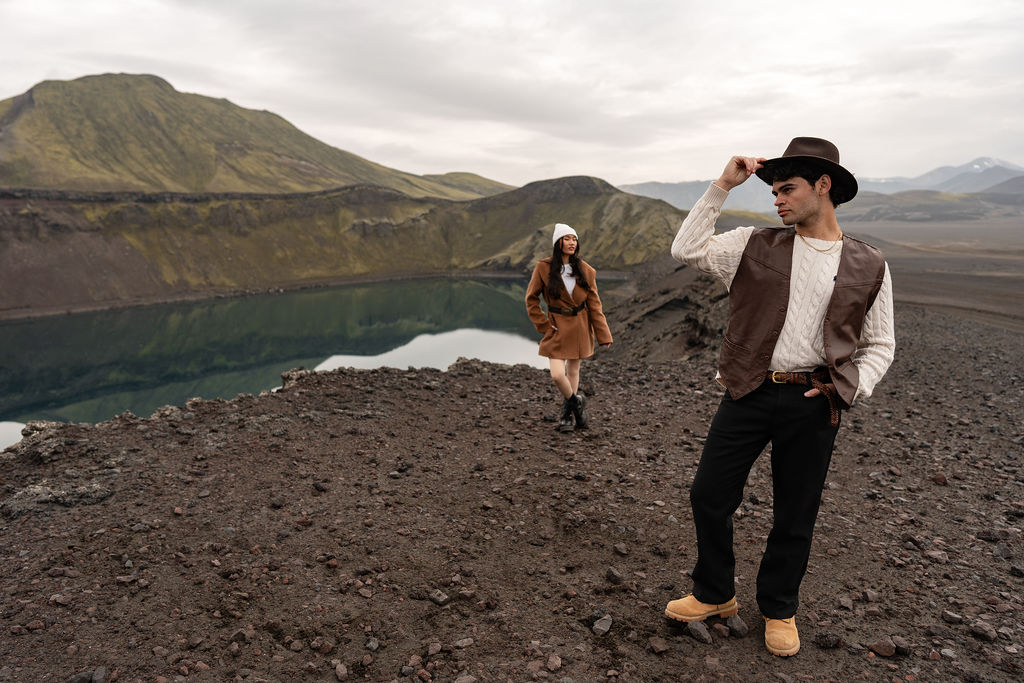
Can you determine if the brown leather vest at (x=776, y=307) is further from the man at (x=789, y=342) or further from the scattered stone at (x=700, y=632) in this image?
the scattered stone at (x=700, y=632)

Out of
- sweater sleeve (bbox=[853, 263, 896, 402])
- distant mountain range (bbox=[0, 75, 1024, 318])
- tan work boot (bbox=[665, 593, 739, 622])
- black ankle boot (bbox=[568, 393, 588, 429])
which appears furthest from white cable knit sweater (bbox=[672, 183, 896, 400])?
distant mountain range (bbox=[0, 75, 1024, 318])

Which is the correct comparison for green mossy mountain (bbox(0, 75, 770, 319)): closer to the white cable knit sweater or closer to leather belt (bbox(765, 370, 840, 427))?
the white cable knit sweater

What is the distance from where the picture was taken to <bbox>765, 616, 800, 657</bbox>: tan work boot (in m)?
3.29

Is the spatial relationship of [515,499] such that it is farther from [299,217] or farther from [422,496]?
[299,217]

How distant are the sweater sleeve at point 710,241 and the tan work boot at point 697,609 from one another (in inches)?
84.4

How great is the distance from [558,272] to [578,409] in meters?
1.99

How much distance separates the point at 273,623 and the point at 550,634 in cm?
189

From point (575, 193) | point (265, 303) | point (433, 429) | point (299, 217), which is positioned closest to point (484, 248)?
point (575, 193)

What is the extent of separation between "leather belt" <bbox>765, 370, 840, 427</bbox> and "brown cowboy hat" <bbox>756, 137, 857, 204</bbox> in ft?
3.28

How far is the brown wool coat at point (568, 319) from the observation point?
729 centimetres

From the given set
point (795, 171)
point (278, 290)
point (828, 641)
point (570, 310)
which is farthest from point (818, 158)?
point (278, 290)

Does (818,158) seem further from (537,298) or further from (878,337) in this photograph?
(537,298)

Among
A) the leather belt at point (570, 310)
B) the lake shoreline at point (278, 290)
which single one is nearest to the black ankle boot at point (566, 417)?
the leather belt at point (570, 310)

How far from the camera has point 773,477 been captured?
3.33m
